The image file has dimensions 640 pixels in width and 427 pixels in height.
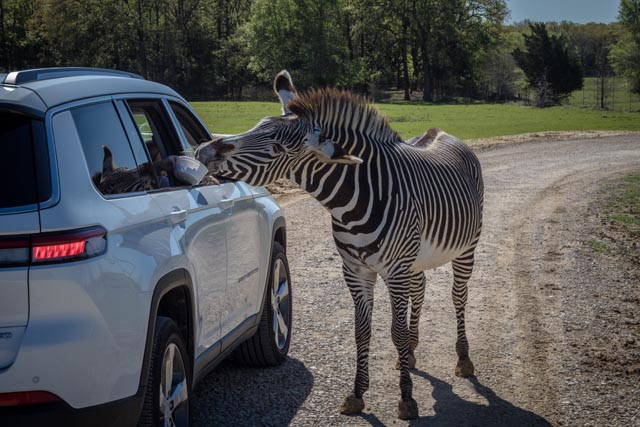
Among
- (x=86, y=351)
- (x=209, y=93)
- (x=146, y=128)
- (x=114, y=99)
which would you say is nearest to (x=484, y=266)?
(x=146, y=128)

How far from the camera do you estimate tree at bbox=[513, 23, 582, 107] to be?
2758 inches

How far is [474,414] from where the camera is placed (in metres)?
5.38

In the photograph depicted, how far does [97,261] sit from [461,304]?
397 cm

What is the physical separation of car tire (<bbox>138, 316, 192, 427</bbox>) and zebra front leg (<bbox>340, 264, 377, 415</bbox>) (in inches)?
54.9

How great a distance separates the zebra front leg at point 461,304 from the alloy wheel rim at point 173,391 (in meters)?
2.63

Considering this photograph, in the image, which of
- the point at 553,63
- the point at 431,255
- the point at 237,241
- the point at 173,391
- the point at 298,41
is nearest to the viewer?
the point at 173,391

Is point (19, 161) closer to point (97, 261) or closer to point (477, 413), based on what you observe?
point (97, 261)

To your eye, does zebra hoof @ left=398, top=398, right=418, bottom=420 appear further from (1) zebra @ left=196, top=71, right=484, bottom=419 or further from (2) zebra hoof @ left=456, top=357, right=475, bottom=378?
(2) zebra hoof @ left=456, top=357, right=475, bottom=378

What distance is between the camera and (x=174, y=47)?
73062 mm

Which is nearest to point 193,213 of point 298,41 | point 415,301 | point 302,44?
point 415,301

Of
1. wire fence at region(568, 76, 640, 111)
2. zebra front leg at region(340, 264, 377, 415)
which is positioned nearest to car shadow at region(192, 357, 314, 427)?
zebra front leg at region(340, 264, 377, 415)

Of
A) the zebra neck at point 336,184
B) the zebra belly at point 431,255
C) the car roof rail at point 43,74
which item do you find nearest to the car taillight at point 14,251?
the car roof rail at point 43,74

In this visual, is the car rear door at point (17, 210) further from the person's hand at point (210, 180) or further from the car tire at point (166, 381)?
the person's hand at point (210, 180)

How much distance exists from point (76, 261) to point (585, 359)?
4463mm
